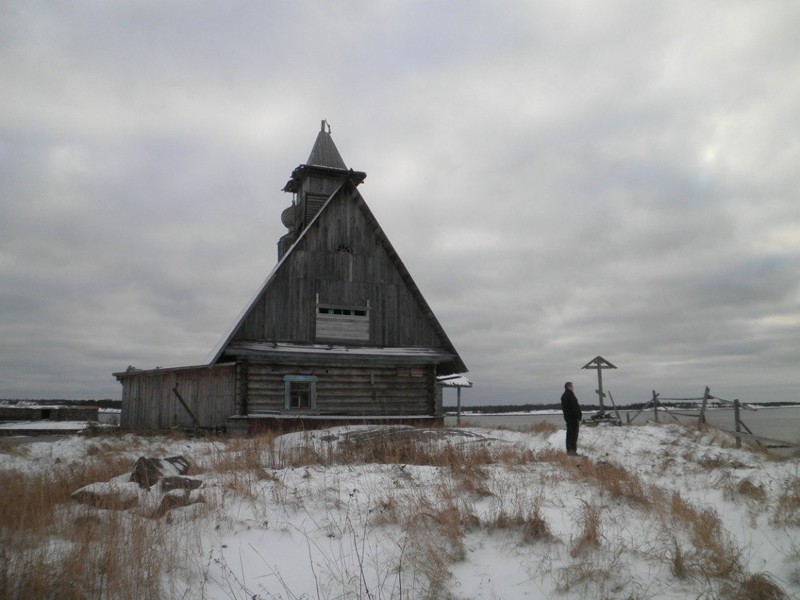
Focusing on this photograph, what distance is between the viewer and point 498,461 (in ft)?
35.1

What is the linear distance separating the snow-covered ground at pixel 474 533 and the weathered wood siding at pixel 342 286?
1018cm

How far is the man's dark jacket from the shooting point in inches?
542

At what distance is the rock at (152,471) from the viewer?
26.0 ft

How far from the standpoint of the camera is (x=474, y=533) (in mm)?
6492

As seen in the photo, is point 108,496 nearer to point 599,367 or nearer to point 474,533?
point 474,533

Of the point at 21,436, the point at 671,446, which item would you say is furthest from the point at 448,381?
the point at 21,436

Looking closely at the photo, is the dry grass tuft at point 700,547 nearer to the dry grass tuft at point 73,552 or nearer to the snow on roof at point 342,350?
the dry grass tuft at point 73,552

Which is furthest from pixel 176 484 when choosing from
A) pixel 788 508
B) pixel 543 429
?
pixel 543 429

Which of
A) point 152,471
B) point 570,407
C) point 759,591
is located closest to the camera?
point 759,591

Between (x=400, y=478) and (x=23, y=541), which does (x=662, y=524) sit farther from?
(x=23, y=541)

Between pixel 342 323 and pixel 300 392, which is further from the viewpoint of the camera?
pixel 342 323

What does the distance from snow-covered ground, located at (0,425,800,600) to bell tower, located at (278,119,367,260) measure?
58.7 ft

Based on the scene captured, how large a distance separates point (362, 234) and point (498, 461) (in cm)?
1275

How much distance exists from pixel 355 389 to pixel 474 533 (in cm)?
1408
